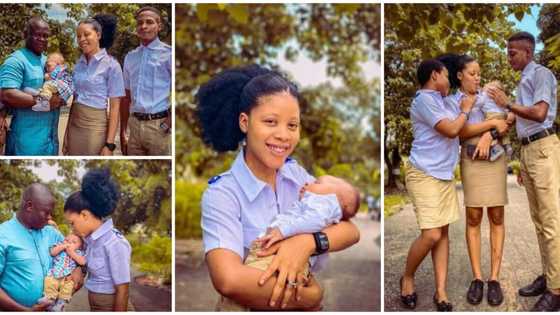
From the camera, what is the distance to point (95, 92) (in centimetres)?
484

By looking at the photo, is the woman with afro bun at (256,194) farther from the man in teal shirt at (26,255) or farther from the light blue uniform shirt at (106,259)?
the man in teal shirt at (26,255)

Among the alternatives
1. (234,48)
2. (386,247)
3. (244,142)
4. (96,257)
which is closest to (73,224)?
(96,257)

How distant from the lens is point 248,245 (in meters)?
4.22

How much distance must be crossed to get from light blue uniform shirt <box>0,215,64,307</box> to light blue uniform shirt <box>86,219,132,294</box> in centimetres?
22

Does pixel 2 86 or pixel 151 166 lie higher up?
pixel 2 86

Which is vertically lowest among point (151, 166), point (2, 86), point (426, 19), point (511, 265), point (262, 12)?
point (511, 265)

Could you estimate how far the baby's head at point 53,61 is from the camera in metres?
4.79

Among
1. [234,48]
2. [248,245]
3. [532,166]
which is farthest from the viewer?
[234,48]

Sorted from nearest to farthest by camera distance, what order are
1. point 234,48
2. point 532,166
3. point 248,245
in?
point 248,245, point 532,166, point 234,48

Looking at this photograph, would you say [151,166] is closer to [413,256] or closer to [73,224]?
[73,224]

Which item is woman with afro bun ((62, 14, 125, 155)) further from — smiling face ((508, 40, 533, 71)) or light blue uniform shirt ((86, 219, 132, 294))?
smiling face ((508, 40, 533, 71))

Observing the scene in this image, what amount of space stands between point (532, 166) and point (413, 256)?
900mm

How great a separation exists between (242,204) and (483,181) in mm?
1536

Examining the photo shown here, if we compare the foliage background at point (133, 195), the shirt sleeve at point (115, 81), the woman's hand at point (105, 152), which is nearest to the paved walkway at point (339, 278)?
the foliage background at point (133, 195)
